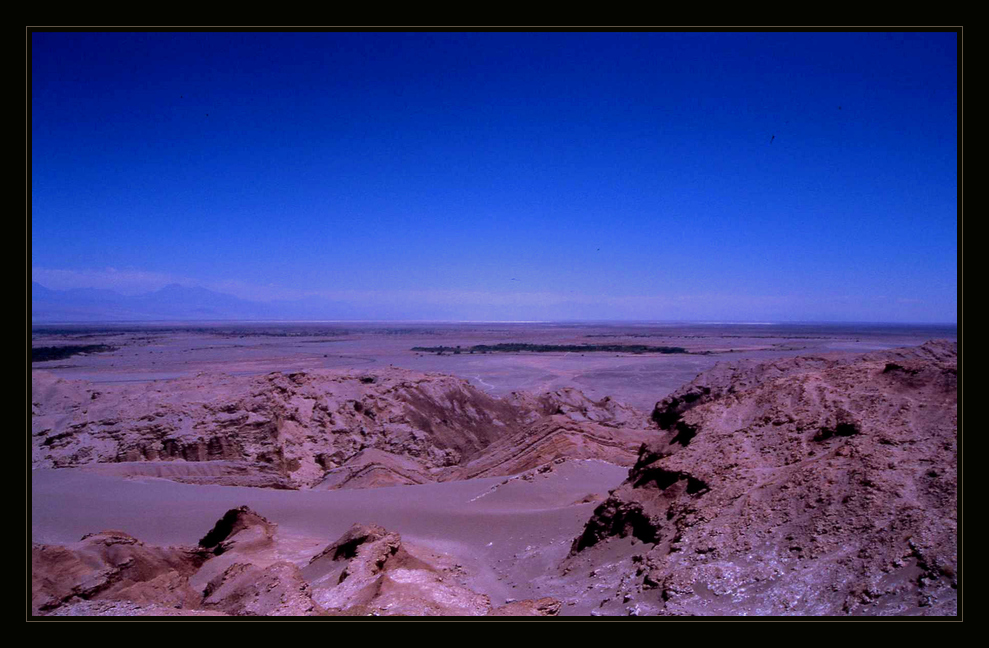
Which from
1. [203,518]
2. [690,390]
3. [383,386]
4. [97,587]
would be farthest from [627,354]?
[97,587]

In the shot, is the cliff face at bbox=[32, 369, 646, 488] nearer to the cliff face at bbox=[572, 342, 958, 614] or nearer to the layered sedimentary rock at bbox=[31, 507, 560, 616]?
the layered sedimentary rock at bbox=[31, 507, 560, 616]

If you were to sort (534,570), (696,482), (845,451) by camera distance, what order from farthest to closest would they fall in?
1. (534,570)
2. (696,482)
3. (845,451)

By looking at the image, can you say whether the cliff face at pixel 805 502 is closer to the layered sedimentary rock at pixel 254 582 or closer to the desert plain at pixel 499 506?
the desert plain at pixel 499 506

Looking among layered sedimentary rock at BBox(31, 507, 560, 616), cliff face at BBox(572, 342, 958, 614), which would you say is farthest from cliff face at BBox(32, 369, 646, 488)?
cliff face at BBox(572, 342, 958, 614)

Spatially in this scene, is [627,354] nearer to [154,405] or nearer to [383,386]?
[383,386]

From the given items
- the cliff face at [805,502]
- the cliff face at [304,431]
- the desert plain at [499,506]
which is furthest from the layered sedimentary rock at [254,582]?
the cliff face at [304,431]

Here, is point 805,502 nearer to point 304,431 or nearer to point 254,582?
point 254,582
